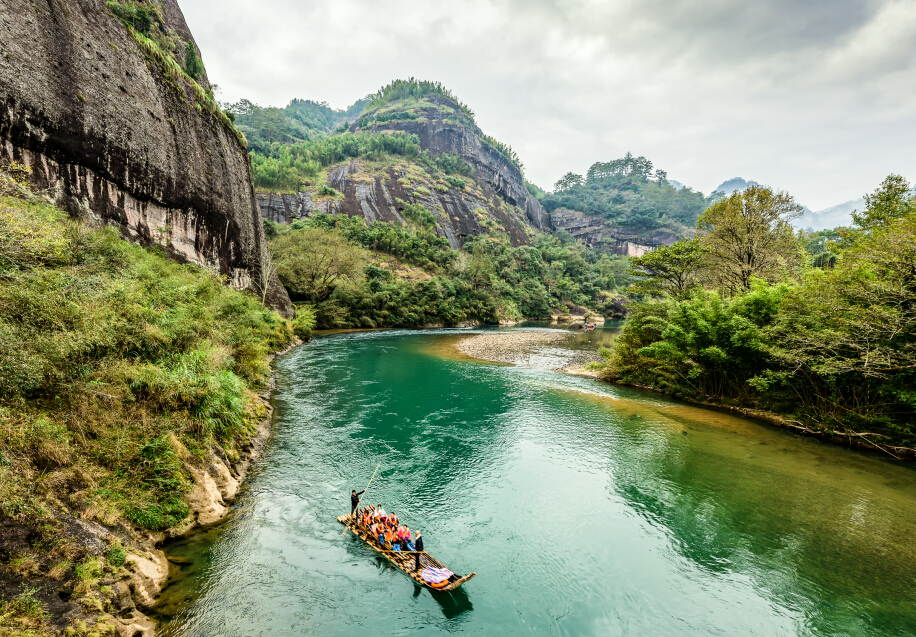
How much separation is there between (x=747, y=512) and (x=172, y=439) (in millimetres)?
14964

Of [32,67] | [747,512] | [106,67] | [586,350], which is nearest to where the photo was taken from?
[747,512]

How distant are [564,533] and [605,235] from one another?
132 metres

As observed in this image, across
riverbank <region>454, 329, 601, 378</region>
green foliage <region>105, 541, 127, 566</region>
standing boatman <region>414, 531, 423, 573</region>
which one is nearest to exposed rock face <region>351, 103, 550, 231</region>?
riverbank <region>454, 329, 601, 378</region>

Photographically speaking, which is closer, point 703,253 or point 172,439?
point 172,439

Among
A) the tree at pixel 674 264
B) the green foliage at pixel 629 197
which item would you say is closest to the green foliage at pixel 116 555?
the tree at pixel 674 264

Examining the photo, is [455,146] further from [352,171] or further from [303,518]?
[303,518]

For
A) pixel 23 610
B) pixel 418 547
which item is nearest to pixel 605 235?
pixel 418 547

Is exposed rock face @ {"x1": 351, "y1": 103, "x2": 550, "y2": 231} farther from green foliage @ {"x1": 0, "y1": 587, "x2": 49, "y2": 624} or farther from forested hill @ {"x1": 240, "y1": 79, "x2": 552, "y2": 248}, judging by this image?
green foliage @ {"x1": 0, "y1": 587, "x2": 49, "y2": 624}

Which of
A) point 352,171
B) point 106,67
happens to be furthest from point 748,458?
point 352,171

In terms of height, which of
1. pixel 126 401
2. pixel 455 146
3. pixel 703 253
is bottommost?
pixel 126 401

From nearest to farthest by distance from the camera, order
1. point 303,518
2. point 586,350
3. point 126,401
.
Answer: point 126,401 < point 303,518 < point 586,350

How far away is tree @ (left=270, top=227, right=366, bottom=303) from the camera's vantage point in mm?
42688

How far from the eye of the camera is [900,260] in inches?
438

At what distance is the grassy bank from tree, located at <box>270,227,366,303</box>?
31.8 meters
